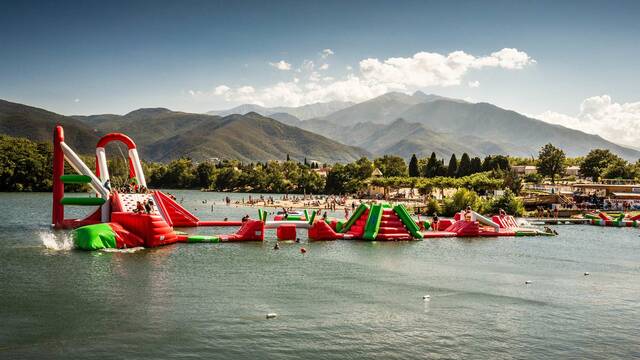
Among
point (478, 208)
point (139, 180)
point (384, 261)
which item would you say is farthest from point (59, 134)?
point (478, 208)

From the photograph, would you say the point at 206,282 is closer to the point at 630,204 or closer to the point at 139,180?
the point at 139,180

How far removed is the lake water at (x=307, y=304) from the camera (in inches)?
863

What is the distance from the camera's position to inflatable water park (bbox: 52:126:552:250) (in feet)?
145

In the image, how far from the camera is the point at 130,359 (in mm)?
19828

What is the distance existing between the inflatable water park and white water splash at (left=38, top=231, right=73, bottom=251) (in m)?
1.05

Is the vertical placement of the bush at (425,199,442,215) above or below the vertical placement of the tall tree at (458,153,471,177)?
below

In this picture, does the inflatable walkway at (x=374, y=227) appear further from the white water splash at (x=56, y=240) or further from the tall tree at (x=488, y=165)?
the tall tree at (x=488, y=165)

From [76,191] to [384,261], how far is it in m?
131

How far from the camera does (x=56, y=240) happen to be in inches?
1848

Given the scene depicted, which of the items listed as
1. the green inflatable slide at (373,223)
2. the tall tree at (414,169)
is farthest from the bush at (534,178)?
the green inflatable slide at (373,223)

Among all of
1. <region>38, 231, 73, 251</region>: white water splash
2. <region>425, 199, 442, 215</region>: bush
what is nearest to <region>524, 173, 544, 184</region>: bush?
<region>425, 199, 442, 215</region>: bush

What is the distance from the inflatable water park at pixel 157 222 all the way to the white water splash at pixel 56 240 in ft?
3.44

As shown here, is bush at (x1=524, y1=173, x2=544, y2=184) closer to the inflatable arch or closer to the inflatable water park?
the inflatable water park

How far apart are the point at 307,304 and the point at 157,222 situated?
20837 millimetres
